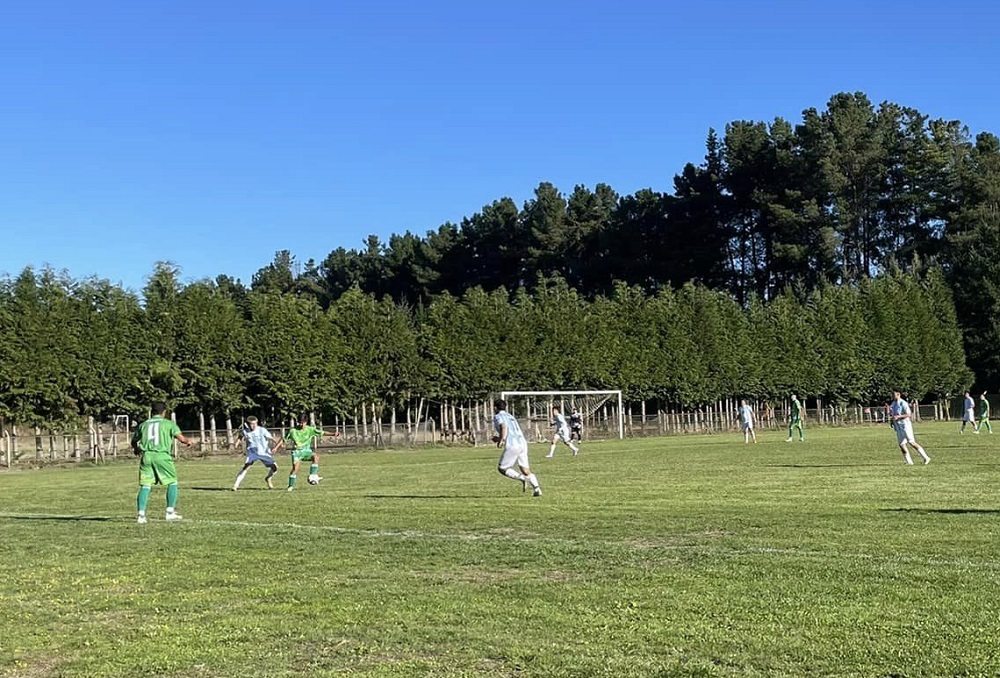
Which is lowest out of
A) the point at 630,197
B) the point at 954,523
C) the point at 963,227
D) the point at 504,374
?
the point at 954,523

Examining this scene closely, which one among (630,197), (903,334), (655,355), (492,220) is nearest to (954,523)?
(655,355)

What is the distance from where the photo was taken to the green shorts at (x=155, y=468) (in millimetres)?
17172

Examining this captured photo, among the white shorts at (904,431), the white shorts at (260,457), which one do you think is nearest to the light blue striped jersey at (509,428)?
the white shorts at (260,457)

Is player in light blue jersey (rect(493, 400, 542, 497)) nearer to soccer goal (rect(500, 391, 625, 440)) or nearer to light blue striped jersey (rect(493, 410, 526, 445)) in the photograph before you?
light blue striped jersey (rect(493, 410, 526, 445))

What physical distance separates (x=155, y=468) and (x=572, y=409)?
47.5 metres

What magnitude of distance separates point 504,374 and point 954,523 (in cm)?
5076

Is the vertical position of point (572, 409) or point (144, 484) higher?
point (572, 409)

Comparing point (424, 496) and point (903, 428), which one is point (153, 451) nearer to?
point (424, 496)

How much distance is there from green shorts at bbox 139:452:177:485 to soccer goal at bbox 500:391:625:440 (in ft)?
138

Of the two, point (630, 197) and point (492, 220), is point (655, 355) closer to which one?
point (630, 197)

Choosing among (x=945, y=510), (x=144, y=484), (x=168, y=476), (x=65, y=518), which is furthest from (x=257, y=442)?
(x=945, y=510)

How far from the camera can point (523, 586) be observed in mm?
10102

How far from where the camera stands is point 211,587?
1060 cm

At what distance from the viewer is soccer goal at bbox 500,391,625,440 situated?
61156 millimetres
